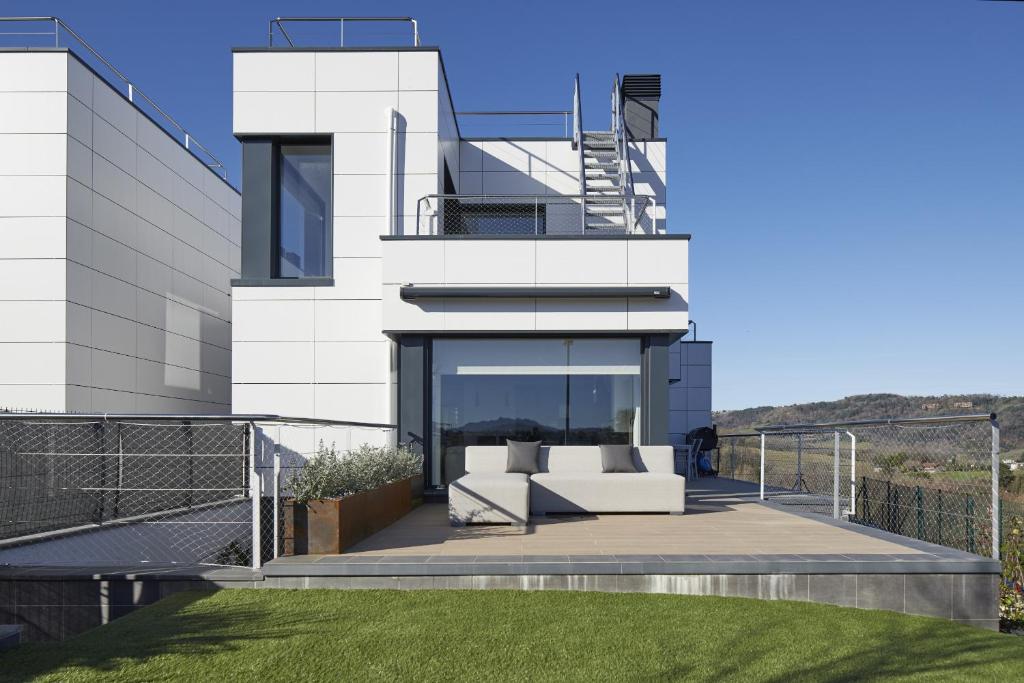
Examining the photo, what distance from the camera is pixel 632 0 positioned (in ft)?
40.0

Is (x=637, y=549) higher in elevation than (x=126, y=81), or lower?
lower

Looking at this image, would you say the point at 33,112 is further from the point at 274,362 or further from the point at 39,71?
the point at 274,362

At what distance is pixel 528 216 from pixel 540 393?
11.3ft

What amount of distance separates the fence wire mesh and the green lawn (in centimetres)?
172

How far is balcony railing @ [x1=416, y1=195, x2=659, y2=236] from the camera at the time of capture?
34.8 feet

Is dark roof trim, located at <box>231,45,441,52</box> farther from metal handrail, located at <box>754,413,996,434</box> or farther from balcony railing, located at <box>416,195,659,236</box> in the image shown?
metal handrail, located at <box>754,413,996,434</box>

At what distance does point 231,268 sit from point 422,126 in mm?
9011

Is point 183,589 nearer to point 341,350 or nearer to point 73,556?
point 73,556

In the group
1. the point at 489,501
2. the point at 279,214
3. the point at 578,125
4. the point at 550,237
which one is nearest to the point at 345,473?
the point at 489,501

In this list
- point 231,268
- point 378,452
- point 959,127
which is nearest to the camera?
point 378,452

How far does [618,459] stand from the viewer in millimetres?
8820

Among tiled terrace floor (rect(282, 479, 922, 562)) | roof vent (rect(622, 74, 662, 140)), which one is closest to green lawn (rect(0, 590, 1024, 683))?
tiled terrace floor (rect(282, 479, 922, 562))

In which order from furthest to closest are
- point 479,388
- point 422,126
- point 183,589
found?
point 422,126 < point 479,388 < point 183,589

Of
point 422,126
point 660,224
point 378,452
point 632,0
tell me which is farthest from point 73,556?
point 632,0
